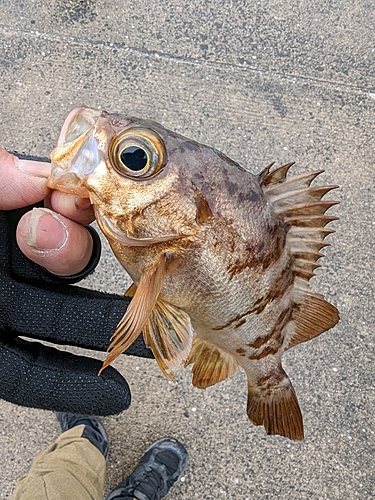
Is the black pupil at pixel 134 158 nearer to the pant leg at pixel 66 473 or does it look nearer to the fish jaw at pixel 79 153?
the fish jaw at pixel 79 153

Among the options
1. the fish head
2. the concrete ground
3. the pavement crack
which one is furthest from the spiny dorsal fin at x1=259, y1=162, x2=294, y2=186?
the pavement crack

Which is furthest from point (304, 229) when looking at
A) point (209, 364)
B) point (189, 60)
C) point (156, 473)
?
point (189, 60)

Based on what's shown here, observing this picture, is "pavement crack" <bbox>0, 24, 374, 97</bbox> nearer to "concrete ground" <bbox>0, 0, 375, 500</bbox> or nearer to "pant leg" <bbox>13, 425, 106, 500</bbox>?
"concrete ground" <bbox>0, 0, 375, 500</bbox>

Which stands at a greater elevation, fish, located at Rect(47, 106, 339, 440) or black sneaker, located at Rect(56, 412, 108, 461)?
fish, located at Rect(47, 106, 339, 440)

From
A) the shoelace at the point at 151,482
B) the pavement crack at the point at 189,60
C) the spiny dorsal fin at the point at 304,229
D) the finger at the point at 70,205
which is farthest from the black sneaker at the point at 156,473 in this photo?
the pavement crack at the point at 189,60

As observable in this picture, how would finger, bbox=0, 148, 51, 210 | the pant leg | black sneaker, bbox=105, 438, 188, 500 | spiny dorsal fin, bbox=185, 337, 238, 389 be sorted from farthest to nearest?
black sneaker, bbox=105, 438, 188, 500, the pant leg, spiny dorsal fin, bbox=185, 337, 238, 389, finger, bbox=0, 148, 51, 210

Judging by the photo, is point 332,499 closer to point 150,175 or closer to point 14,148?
point 150,175
